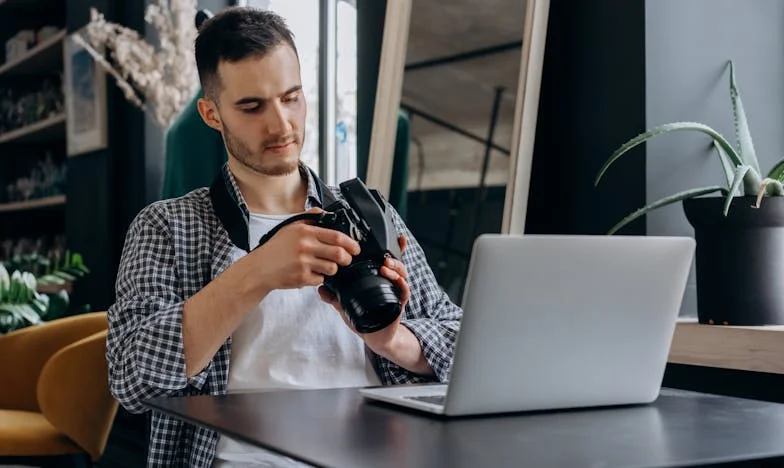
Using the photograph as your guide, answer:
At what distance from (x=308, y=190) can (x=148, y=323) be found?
0.37 meters

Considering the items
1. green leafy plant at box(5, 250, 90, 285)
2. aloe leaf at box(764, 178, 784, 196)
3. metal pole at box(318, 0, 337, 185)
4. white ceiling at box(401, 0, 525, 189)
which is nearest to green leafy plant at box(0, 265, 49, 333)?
green leafy plant at box(5, 250, 90, 285)

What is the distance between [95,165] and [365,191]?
3.44 m

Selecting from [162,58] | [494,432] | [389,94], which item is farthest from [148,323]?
[162,58]

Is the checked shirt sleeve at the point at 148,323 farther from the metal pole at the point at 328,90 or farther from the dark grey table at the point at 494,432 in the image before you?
the metal pole at the point at 328,90

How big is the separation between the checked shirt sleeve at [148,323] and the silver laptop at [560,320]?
39 centimetres

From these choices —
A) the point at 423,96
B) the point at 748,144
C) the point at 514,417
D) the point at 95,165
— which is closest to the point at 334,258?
the point at 514,417

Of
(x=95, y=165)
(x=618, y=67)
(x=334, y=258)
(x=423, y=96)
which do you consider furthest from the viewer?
(x=95, y=165)

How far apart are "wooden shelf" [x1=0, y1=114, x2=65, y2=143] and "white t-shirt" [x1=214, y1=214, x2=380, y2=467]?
143 inches

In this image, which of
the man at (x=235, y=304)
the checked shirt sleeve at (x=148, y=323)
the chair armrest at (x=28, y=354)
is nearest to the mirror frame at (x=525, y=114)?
the man at (x=235, y=304)

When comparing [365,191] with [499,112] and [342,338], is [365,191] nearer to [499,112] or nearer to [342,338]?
[342,338]

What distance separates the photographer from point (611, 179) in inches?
76.8

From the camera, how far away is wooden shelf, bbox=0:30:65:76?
490cm

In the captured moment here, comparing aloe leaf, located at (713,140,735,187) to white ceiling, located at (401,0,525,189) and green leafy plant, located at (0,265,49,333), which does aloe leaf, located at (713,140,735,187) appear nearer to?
white ceiling, located at (401,0,525,189)

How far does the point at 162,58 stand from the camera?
3668mm
